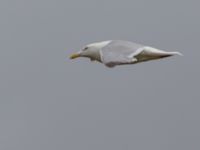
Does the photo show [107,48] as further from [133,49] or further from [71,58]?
[71,58]

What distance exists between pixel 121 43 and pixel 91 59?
138 centimetres

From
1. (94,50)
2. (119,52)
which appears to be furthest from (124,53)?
(94,50)

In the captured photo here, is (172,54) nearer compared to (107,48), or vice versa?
(172,54)

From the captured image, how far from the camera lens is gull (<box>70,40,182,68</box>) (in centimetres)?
1309

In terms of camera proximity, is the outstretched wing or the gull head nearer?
the outstretched wing

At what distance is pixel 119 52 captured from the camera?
13.7 m

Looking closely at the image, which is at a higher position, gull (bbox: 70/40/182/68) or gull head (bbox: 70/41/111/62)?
gull head (bbox: 70/41/111/62)

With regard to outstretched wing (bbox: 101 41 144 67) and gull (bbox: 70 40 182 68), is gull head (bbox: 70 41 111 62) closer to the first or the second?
gull (bbox: 70 40 182 68)

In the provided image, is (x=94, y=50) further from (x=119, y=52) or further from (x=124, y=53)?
(x=124, y=53)

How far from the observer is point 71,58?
55.0 ft

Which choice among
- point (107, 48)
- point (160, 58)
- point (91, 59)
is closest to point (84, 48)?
point (91, 59)

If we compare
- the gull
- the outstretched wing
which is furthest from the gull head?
the outstretched wing

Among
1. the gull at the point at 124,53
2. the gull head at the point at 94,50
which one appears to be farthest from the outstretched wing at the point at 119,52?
the gull head at the point at 94,50

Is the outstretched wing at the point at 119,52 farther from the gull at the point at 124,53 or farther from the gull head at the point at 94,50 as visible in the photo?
the gull head at the point at 94,50
